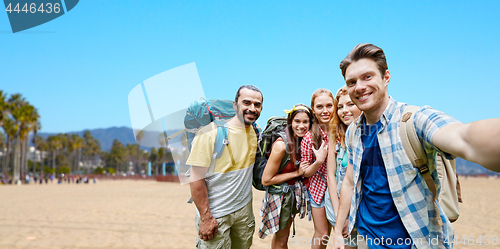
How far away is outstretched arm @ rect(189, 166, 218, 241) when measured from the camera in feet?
9.87

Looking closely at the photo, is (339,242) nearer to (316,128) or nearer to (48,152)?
(316,128)

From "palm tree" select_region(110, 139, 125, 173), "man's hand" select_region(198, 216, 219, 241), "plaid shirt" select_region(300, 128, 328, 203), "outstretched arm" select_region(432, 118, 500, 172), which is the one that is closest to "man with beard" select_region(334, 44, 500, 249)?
"outstretched arm" select_region(432, 118, 500, 172)

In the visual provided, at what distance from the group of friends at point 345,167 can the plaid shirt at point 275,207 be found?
0.01 m

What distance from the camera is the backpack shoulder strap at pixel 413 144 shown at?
71.0 inches

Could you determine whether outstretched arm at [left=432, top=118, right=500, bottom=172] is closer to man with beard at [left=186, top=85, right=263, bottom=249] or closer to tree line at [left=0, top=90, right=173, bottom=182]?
man with beard at [left=186, top=85, right=263, bottom=249]

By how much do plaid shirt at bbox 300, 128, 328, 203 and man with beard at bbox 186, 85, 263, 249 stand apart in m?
0.71

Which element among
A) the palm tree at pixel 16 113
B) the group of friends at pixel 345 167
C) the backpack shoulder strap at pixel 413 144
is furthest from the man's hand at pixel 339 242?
the palm tree at pixel 16 113

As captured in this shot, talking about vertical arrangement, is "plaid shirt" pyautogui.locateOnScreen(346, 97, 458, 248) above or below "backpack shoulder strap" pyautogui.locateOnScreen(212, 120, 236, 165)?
below

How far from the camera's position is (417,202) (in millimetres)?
1934

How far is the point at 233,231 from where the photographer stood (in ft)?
10.7

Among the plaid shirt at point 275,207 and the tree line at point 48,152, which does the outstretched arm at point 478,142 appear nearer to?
the plaid shirt at point 275,207

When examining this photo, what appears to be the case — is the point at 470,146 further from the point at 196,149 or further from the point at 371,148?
the point at 196,149

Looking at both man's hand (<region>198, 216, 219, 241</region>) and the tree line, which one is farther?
the tree line

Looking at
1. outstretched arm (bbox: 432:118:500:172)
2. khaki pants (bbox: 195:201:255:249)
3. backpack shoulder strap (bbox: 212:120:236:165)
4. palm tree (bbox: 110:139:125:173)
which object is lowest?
khaki pants (bbox: 195:201:255:249)
